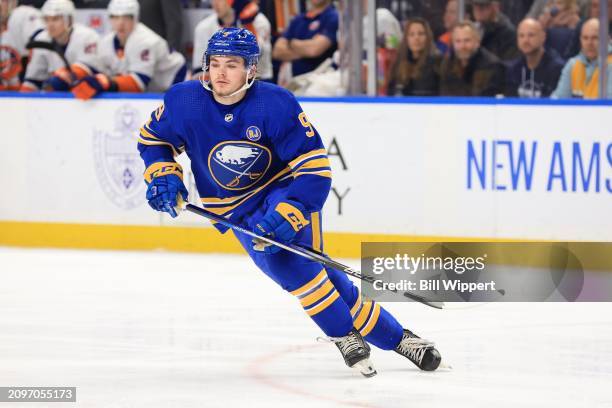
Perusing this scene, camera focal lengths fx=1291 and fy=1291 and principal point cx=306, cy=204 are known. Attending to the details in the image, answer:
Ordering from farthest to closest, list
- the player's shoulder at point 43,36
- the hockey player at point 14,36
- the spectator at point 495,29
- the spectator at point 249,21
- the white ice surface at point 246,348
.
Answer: the hockey player at point 14,36 → the player's shoulder at point 43,36 → the spectator at point 249,21 → the spectator at point 495,29 → the white ice surface at point 246,348

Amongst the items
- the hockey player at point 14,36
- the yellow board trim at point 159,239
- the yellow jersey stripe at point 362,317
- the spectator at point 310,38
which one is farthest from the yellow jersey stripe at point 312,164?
the hockey player at point 14,36

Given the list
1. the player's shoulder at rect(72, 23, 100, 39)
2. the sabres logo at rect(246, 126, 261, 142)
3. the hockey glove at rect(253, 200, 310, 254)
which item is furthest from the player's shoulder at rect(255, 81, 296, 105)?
the player's shoulder at rect(72, 23, 100, 39)

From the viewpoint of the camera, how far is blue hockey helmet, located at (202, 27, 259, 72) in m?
3.95

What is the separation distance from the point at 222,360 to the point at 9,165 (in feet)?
11.6

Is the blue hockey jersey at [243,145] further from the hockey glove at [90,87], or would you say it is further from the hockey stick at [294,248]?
the hockey glove at [90,87]

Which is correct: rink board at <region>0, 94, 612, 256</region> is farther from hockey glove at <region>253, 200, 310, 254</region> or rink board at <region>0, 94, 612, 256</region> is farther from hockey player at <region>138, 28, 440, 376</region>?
hockey glove at <region>253, 200, 310, 254</region>

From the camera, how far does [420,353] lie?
416cm

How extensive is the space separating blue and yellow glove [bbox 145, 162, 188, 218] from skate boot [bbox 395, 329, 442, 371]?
85 cm

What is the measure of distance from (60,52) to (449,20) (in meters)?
2.47

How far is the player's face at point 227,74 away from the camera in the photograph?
3953 mm

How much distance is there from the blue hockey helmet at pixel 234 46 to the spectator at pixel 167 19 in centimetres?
364

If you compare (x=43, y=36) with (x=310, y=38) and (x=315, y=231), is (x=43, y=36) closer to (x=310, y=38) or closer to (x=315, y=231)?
(x=310, y=38)

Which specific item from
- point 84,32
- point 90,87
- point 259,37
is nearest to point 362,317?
point 259,37

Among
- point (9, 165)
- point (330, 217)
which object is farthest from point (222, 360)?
point (9, 165)
